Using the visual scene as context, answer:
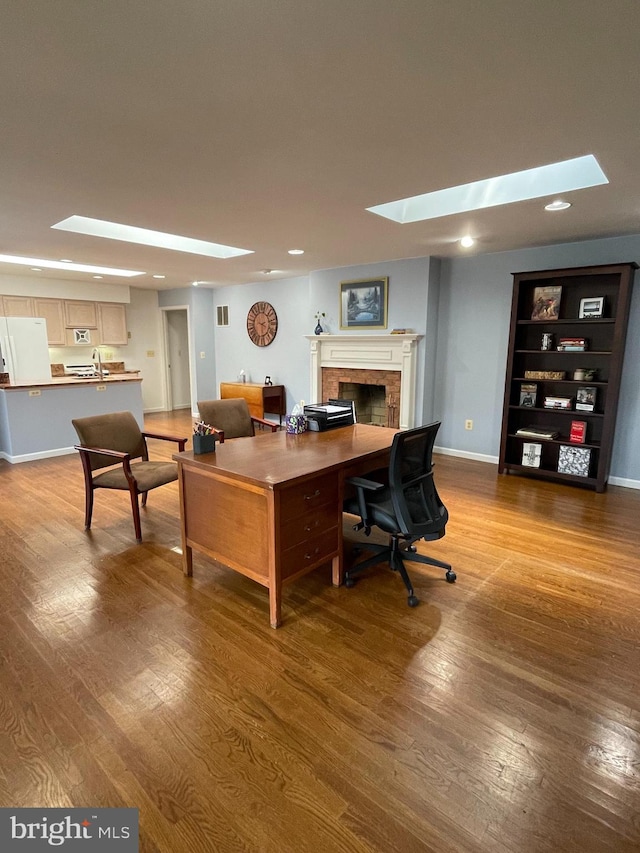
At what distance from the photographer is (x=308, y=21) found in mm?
1334

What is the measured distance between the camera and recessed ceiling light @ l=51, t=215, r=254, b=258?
381 centimetres

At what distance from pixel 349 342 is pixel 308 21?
4.40 metres

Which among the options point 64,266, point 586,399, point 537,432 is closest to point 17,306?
point 64,266

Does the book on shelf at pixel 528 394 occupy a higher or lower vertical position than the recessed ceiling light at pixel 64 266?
lower

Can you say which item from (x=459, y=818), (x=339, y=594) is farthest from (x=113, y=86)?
(x=459, y=818)

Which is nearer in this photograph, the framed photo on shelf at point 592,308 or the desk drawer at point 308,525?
the desk drawer at point 308,525

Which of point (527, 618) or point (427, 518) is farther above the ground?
point (427, 518)

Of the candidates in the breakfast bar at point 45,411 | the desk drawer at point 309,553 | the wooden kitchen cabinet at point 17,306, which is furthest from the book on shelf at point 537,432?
the wooden kitchen cabinet at point 17,306

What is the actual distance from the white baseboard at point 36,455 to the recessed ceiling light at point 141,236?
2.56m

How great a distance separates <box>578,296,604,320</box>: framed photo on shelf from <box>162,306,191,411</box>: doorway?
6795mm

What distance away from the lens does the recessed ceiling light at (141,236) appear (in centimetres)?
381

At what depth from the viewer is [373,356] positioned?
5500 mm

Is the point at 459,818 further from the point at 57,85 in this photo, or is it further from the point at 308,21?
the point at 57,85

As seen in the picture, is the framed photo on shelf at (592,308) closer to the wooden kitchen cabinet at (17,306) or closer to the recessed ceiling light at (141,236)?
the recessed ceiling light at (141,236)
